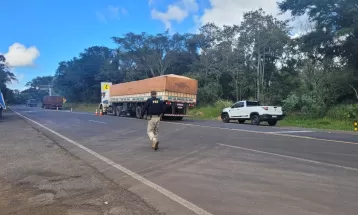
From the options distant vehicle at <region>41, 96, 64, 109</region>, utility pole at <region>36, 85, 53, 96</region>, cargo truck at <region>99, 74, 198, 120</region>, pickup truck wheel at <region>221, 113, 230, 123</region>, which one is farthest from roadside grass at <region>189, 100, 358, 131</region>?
utility pole at <region>36, 85, 53, 96</region>

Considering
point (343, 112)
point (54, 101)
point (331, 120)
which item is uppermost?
point (54, 101)

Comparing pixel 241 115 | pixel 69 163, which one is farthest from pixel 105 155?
pixel 241 115

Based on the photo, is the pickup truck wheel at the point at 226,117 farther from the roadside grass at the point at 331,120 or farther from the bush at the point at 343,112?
the bush at the point at 343,112

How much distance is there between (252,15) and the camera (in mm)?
34344

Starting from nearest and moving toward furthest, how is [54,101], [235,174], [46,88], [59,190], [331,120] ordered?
[59,190]
[235,174]
[331,120]
[54,101]
[46,88]

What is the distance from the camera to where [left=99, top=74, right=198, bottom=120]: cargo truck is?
79.3ft

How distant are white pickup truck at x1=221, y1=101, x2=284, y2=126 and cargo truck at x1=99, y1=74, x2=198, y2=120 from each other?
319 cm

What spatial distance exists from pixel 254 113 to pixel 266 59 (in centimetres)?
1775

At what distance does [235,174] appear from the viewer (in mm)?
6418

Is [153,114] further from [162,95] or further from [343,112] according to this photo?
[343,112]

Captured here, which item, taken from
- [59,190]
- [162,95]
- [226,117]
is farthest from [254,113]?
[59,190]

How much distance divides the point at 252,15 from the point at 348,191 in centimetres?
3155

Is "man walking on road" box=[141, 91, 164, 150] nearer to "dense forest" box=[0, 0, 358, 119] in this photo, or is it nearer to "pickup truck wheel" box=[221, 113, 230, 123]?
"pickup truck wheel" box=[221, 113, 230, 123]

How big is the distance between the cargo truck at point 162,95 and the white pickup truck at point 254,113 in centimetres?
319
